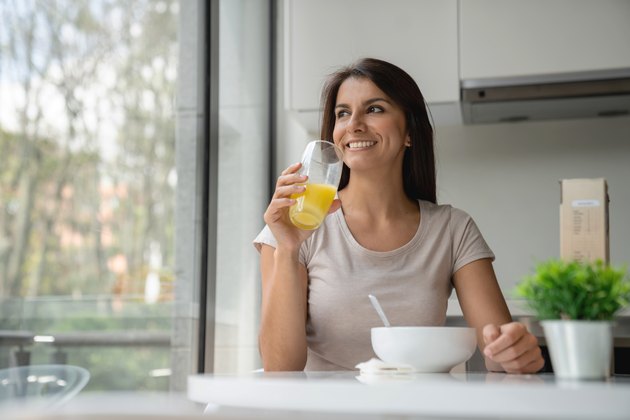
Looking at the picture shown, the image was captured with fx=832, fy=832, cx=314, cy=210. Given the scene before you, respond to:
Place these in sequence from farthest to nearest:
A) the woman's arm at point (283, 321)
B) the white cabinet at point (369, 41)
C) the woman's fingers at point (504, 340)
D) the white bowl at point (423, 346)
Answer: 1. the white cabinet at point (369, 41)
2. the woman's arm at point (283, 321)
3. the woman's fingers at point (504, 340)
4. the white bowl at point (423, 346)

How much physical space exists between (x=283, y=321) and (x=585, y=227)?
26.8 inches

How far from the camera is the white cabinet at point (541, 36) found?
2.86m

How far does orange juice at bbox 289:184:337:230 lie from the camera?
160 cm

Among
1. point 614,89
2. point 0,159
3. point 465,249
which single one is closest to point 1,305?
point 0,159

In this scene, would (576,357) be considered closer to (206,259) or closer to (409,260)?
(409,260)

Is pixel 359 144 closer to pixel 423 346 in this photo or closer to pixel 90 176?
pixel 90 176

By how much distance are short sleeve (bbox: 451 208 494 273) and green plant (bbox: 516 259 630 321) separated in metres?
0.95

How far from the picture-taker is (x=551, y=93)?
9.68 ft

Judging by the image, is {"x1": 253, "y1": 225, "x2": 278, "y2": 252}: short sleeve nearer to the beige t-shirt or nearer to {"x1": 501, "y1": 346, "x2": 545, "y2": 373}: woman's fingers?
the beige t-shirt

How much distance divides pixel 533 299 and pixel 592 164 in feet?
7.88

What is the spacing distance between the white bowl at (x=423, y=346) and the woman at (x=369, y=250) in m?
0.44

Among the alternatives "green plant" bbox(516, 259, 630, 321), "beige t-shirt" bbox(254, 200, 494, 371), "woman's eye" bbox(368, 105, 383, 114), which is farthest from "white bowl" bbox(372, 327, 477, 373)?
"woman's eye" bbox(368, 105, 383, 114)

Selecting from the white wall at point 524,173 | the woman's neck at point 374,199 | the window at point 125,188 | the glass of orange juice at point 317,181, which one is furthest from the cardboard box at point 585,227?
the white wall at point 524,173

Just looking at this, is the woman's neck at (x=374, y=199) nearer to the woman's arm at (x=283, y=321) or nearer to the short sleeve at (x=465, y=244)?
the short sleeve at (x=465, y=244)
